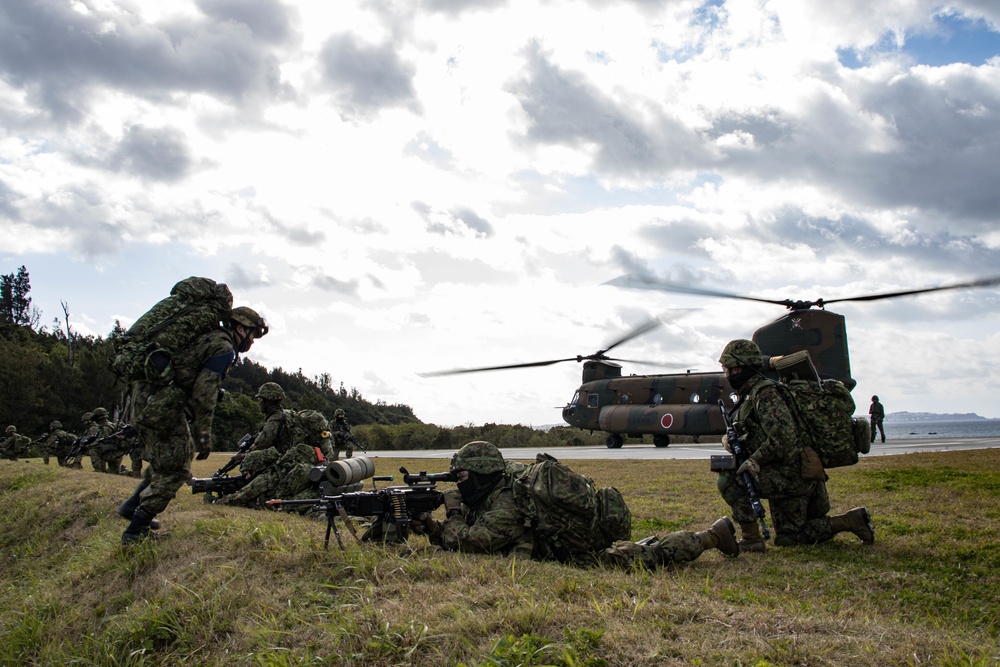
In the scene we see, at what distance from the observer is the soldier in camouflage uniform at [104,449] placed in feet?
56.5

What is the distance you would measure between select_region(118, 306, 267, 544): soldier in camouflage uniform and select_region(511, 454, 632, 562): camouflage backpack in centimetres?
288

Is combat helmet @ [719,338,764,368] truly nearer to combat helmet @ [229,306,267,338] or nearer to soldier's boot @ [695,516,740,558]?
soldier's boot @ [695,516,740,558]

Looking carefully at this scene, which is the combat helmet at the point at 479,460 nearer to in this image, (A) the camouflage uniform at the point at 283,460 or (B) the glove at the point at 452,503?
(B) the glove at the point at 452,503

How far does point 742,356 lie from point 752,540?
1817mm

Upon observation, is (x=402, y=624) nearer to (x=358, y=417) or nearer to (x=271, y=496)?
(x=271, y=496)

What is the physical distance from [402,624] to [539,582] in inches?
40.7

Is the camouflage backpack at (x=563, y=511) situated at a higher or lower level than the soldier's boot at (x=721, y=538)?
higher

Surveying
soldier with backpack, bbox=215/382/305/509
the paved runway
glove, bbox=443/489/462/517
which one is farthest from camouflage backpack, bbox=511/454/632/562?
the paved runway

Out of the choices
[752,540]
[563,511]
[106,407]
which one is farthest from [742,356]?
[106,407]

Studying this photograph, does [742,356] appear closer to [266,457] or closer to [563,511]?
[563,511]

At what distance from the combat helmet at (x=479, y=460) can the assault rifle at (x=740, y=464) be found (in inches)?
87.8

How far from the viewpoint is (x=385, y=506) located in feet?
20.0

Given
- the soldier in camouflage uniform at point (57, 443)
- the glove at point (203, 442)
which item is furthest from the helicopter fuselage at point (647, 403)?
the soldier in camouflage uniform at point (57, 443)

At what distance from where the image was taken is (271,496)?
9.73m
